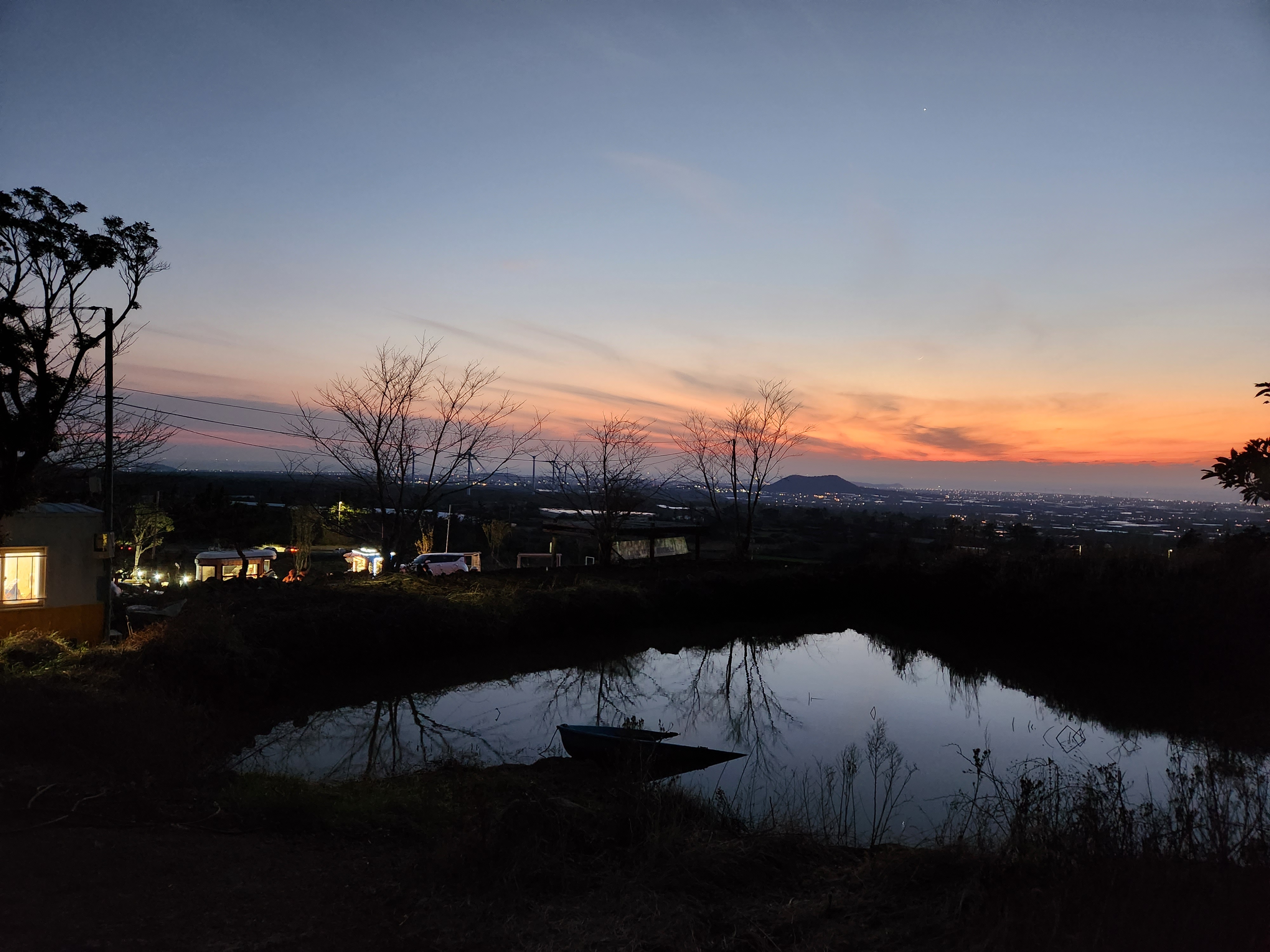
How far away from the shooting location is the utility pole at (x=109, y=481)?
12461 mm

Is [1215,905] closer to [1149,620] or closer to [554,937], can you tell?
[554,937]

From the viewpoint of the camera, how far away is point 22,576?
1181 centimetres

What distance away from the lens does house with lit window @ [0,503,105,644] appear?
38.0ft

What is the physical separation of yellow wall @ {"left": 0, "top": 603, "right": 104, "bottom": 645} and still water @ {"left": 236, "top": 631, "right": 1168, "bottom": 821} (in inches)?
158

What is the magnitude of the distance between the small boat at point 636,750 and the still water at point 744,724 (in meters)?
0.22

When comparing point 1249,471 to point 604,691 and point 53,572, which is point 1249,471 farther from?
point 53,572

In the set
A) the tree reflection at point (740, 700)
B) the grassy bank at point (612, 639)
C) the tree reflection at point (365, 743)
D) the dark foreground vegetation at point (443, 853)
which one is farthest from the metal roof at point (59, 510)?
the tree reflection at point (740, 700)

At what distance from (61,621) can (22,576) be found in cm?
87

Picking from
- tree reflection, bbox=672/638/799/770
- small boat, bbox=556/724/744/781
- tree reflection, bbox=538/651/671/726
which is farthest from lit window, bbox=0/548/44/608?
tree reflection, bbox=672/638/799/770

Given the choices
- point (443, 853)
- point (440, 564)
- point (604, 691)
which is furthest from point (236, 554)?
point (443, 853)

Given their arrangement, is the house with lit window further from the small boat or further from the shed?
the small boat

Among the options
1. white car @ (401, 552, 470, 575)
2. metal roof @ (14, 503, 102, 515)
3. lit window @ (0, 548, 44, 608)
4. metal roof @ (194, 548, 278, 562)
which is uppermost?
metal roof @ (14, 503, 102, 515)

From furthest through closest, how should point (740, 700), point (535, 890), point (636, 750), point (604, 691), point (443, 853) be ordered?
point (604, 691)
point (740, 700)
point (636, 750)
point (443, 853)
point (535, 890)

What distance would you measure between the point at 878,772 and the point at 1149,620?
1058 centimetres
